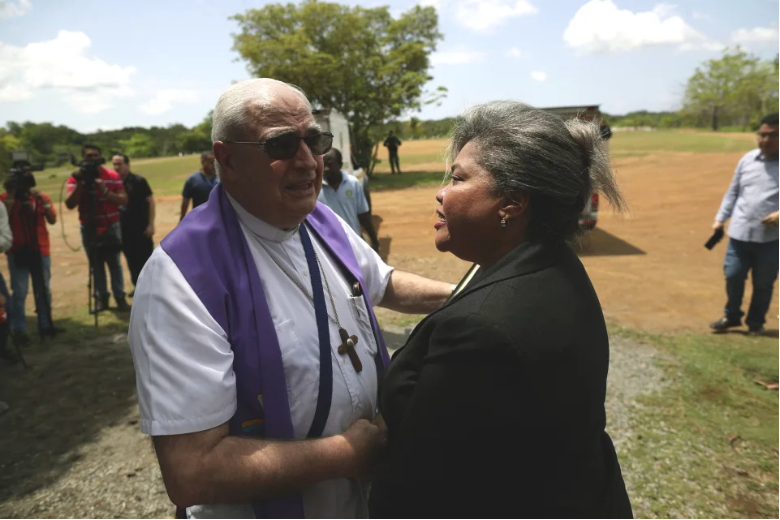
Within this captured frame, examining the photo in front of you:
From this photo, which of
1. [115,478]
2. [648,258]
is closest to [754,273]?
[648,258]

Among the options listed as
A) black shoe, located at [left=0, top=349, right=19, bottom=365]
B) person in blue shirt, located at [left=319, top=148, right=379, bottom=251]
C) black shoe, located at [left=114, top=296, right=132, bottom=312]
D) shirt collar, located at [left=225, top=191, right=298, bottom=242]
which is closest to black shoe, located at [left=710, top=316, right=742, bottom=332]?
person in blue shirt, located at [left=319, top=148, right=379, bottom=251]

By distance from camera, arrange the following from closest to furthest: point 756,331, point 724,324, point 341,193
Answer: point 341,193 → point 756,331 → point 724,324

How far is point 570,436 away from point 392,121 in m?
21.1

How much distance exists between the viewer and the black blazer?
101 cm

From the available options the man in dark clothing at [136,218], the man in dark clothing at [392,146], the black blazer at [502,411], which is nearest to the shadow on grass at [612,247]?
the man in dark clothing at [136,218]

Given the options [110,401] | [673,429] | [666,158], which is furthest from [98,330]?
[666,158]

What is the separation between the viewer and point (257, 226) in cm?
149

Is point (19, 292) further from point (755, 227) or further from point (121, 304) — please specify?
point (755, 227)

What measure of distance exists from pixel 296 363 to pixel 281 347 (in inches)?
2.4

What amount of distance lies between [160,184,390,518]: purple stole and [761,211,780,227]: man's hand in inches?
223

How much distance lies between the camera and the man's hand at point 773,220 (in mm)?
5160

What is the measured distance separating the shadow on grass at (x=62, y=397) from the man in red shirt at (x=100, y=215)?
52 cm

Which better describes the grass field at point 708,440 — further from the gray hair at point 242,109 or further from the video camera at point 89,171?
the video camera at point 89,171

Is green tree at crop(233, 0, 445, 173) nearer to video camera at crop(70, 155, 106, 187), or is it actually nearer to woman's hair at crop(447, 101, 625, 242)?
video camera at crop(70, 155, 106, 187)
